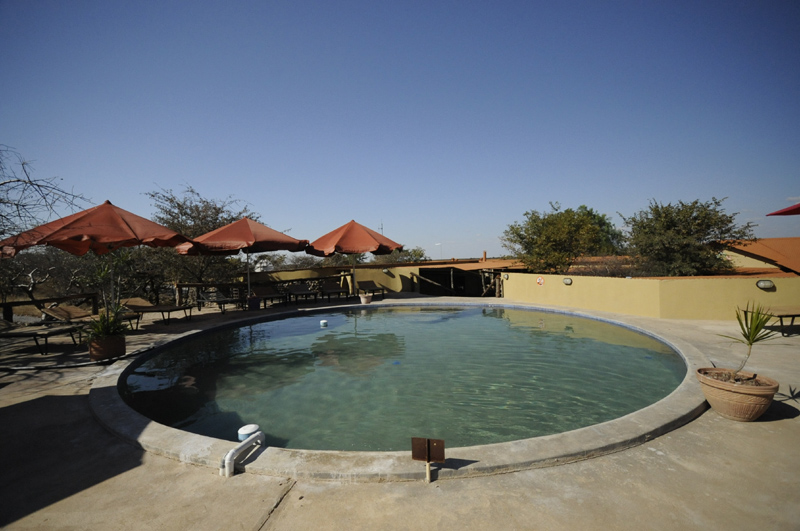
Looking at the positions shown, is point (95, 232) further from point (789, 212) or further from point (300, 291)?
point (789, 212)

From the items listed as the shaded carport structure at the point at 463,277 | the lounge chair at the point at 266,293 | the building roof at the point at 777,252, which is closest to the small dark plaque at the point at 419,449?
the lounge chair at the point at 266,293

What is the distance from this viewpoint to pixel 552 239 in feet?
49.5

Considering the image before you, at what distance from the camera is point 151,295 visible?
592 inches

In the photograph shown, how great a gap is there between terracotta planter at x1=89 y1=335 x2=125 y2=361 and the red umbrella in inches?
259

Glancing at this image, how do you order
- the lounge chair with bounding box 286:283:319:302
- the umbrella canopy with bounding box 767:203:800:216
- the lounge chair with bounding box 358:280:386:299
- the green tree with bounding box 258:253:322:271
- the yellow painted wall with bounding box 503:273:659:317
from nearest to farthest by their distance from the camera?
the umbrella canopy with bounding box 767:203:800:216, the yellow painted wall with bounding box 503:273:659:317, the lounge chair with bounding box 286:283:319:302, the lounge chair with bounding box 358:280:386:299, the green tree with bounding box 258:253:322:271

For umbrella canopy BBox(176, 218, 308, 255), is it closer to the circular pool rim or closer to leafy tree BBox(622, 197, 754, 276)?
the circular pool rim

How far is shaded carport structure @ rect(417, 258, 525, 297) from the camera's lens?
56.0 ft

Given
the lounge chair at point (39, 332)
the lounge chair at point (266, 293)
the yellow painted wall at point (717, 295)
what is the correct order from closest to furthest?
the lounge chair at point (39, 332) < the yellow painted wall at point (717, 295) < the lounge chair at point (266, 293)

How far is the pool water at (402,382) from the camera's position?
4062mm

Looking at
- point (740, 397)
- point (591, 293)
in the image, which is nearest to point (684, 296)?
point (591, 293)

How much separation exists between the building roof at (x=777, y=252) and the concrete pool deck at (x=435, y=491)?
54.4 feet

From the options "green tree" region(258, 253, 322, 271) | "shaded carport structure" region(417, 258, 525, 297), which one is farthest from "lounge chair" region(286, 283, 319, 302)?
"green tree" region(258, 253, 322, 271)

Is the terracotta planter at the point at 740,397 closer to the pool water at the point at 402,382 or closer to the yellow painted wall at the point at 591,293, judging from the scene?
the pool water at the point at 402,382

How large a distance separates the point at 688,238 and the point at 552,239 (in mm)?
4621
